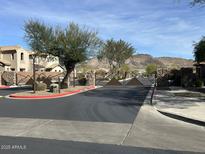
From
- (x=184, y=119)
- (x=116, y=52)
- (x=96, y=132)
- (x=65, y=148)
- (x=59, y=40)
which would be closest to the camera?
(x=65, y=148)

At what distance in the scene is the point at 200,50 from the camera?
36875 mm

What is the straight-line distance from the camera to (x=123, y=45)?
228ft

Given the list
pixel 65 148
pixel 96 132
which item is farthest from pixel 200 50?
pixel 65 148

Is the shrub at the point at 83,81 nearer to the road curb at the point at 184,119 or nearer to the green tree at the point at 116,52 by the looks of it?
the road curb at the point at 184,119

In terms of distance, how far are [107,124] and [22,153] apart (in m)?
4.41

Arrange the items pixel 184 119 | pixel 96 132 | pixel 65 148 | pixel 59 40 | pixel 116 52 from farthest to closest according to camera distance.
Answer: pixel 116 52 < pixel 59 40 < pixel 184 119 < pixel 96 132 < pixel 65 148

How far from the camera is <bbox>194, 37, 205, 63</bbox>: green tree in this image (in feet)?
120

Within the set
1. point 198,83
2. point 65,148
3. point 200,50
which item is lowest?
point 65,148

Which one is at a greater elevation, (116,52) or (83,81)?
(116,52)

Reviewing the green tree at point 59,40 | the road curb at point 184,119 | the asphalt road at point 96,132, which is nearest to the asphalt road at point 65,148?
the asphalt road at point 96,132

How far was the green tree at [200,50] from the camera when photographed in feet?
120

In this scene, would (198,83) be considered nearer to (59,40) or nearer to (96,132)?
(59,40)

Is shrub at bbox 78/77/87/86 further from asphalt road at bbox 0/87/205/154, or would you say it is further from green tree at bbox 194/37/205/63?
asphalt road at bbox 0/87/205/154

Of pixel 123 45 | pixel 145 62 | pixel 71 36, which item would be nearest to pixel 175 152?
pixel 71 36
